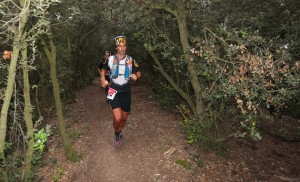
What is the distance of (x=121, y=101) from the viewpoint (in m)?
8.27

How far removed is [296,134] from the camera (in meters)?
13.6

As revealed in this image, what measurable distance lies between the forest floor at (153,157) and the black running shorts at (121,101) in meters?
1.34

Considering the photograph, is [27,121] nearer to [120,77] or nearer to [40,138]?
[40,138]

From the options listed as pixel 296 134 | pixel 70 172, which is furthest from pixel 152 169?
pixel 296 134

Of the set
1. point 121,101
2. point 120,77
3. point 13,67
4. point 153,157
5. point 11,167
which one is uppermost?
point 13,67

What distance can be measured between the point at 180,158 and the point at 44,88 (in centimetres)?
705

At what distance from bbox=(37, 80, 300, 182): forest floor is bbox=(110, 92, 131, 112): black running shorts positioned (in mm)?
1336

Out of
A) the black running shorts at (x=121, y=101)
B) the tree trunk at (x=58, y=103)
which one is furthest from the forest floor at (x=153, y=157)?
the black running shorts at (x=121, y=101)

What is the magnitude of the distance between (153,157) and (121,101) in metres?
1.76

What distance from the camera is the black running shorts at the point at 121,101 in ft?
26.6

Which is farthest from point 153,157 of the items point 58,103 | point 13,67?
point 13,67

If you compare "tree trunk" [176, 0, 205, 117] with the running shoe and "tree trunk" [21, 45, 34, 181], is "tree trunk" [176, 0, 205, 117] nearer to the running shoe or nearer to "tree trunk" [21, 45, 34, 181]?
the running shoe

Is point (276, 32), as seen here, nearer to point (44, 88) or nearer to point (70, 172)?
point (70, 172)

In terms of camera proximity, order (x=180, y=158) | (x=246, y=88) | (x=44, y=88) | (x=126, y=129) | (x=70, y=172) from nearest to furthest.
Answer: (x=246, y=88), (x=70, y=172), (x=180, y=158), (x=126, y=129), (x=44, y=88)
